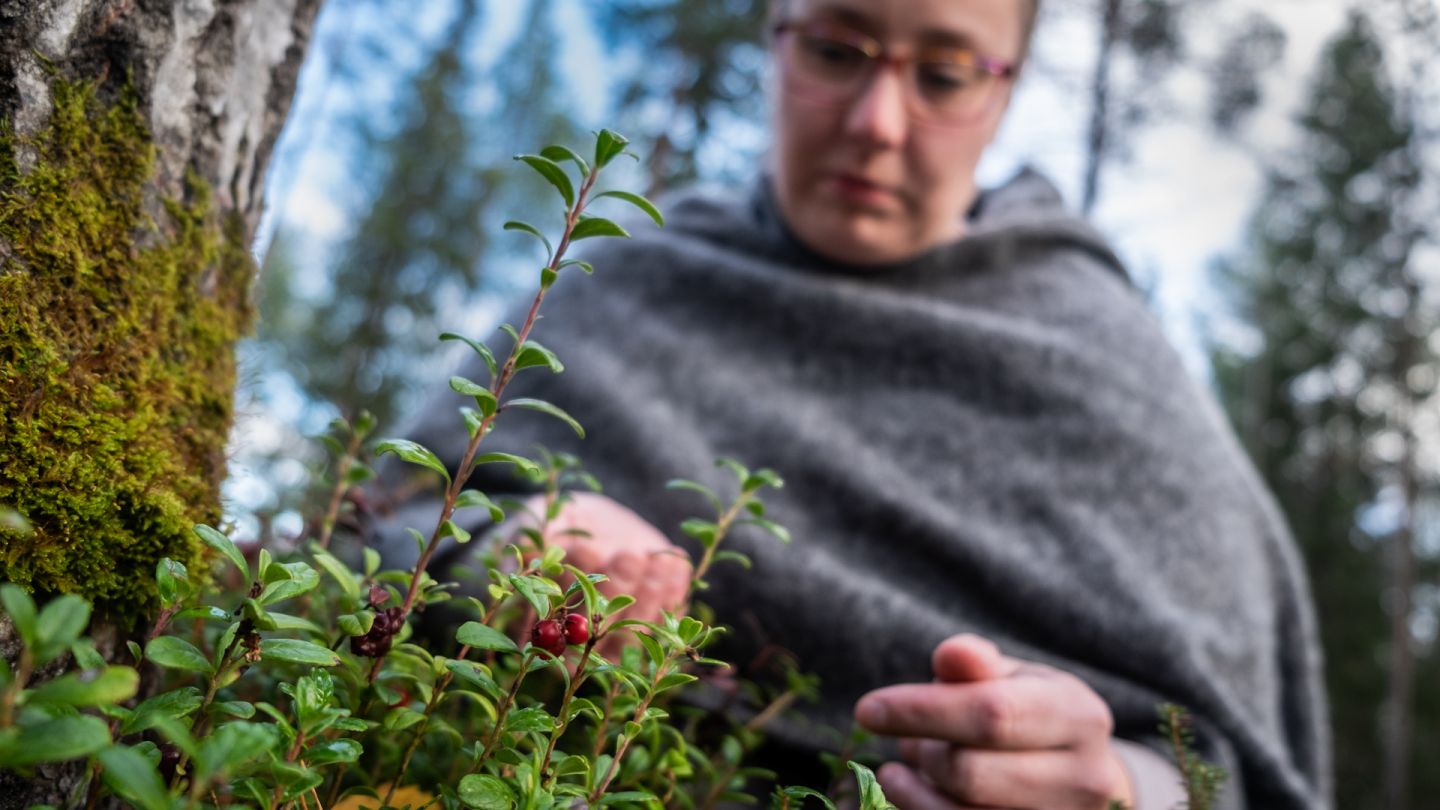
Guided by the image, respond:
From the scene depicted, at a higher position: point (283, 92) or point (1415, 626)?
point (283, 92)

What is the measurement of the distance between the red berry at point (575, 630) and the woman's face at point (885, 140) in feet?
5.08

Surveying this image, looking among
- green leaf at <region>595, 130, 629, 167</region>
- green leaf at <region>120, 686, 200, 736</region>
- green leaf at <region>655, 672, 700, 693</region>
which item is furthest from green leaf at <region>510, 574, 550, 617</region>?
green leaf at <region>595, 130, 629, 167</region>

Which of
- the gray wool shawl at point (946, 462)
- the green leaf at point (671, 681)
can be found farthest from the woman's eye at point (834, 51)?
the green leaf at point (671, 681)

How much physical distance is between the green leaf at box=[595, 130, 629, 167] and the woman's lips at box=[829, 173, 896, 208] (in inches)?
56.6

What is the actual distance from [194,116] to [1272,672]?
236 cm

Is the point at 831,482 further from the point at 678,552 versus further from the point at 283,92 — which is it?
the point at 283,92

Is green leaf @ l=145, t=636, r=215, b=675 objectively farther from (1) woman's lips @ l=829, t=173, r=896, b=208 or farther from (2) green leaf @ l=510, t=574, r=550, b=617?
(1) woman's lips @ l=829, t=173, r=896, b=208

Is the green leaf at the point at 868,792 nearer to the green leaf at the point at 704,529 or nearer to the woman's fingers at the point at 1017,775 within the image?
the green leaf at the point at 704,529

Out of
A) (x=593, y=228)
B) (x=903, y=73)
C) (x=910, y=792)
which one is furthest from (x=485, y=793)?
(x=903, y=73)

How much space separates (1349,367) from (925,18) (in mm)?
16005

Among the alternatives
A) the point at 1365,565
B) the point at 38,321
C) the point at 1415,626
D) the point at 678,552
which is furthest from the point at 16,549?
the point at 1415,626

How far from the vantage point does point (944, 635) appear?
1.79 meters

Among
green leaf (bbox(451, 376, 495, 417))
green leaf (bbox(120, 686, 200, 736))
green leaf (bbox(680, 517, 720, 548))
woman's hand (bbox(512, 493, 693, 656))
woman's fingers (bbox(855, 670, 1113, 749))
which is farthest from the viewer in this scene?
woman's hand (bbox(512, 493, 693, 656))

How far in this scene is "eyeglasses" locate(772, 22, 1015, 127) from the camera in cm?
197
